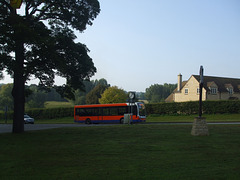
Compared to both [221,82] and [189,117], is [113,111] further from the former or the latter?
[221,82]

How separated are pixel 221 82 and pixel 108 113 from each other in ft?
135

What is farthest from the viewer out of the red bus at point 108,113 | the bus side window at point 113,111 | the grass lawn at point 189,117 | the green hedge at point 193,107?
the green hedge at point 193,107

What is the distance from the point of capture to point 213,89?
211ft

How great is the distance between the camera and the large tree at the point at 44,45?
56.6 ft

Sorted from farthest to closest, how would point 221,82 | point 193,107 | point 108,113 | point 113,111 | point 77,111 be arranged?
point 221,82
point 193,107
point 77,111
point 108,113
point 113,111

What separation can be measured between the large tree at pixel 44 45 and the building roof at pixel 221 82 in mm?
47947

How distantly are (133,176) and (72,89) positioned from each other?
16343 millimetres

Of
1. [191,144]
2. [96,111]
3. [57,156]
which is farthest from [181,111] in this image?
[57,156]

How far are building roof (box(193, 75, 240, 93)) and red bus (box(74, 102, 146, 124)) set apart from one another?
3362cm

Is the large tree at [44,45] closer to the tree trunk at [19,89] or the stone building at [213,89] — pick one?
the tree trunk at [19,89]

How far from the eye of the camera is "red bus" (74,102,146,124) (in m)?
34.8

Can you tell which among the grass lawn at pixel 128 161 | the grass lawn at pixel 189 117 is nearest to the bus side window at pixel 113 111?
the grass lawn at pixel 189 117

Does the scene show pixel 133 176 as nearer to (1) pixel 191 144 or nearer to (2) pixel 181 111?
(1) pixel 191 144

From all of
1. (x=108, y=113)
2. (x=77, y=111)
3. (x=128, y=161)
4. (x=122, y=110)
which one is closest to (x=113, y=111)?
(x=108, y=113)
